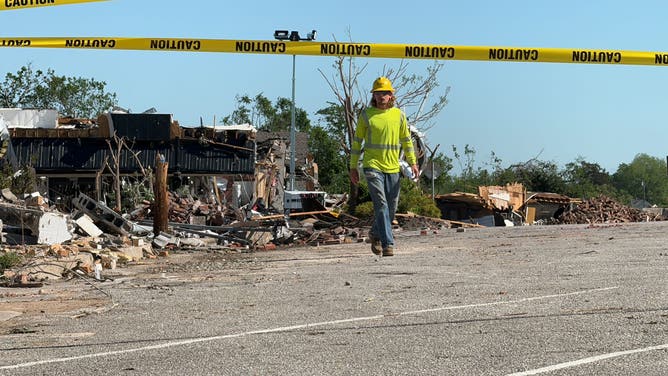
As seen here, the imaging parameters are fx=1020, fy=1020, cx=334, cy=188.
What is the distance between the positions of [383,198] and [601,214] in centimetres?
2870

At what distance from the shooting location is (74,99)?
77.5 meters

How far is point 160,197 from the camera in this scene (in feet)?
84.0

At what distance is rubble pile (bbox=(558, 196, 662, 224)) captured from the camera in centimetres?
3791

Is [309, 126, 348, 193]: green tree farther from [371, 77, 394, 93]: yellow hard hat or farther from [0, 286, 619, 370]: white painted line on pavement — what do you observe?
[0, 286, 619, 370]: white painted line on pavement

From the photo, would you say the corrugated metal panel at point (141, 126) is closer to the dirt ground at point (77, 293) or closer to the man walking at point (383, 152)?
the dirt ground at point (77, 293)

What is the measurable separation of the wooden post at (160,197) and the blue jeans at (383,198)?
1485 centimetres

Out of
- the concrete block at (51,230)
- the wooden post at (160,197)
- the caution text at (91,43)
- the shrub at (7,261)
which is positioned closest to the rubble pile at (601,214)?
the wooden post at (160,197)

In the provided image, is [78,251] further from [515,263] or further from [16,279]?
[515,263]

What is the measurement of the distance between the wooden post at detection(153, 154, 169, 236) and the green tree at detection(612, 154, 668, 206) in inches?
3211

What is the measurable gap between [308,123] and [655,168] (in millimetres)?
53120

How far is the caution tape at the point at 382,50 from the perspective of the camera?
10.6 meters

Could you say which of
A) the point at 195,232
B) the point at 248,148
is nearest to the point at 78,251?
the point at 195,232

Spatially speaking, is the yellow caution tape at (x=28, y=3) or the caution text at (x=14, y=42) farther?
the caution text at (x=14, y=42)

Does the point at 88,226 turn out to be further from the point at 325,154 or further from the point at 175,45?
the point at 325,154
